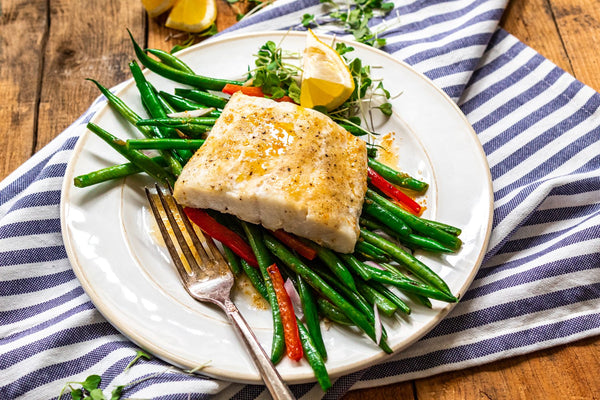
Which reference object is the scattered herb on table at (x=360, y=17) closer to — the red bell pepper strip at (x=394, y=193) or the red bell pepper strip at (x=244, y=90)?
the red bell pepper strip at (x=244, y=90)

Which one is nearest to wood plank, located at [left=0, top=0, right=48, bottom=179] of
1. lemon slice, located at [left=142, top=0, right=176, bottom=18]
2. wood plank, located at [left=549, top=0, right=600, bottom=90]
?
lemon slice, located at [left=142, top=0, right=176, bottom=18]

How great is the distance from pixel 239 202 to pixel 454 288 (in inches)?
56.2

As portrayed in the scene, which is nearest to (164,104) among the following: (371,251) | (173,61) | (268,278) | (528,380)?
(173,61)

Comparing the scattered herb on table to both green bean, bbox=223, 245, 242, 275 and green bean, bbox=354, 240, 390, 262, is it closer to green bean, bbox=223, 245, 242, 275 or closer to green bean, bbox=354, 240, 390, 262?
green bean, bbox=354, 240, 390, 262

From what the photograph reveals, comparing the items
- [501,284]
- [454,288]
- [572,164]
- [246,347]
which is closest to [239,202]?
[246,347]

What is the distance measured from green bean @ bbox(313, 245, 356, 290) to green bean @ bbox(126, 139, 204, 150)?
3.62ft

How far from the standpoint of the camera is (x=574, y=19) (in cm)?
559

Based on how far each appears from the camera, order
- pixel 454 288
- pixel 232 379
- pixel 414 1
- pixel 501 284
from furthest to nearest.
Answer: pixel 414 1 < pixel 501 284 < pixel 454 288 < pixel 232 379

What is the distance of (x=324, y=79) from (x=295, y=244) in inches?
52.1

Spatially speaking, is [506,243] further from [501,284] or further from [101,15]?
[101,15]

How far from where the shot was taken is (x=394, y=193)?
396 centimetres

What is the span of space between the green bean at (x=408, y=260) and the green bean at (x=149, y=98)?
4.90 feet

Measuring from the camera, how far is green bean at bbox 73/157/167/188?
3.80 m

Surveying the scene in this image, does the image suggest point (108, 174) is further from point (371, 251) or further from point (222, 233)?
point (371, 251)
